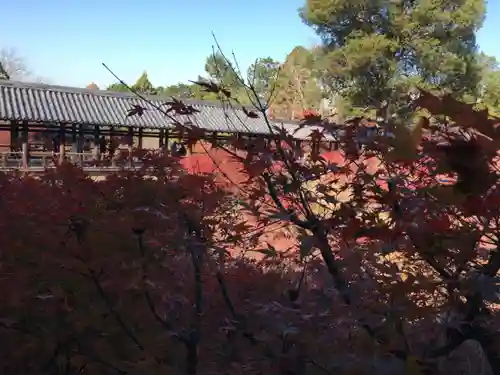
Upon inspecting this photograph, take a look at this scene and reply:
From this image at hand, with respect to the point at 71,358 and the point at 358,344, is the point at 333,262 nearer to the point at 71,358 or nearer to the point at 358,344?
the point at 358,344

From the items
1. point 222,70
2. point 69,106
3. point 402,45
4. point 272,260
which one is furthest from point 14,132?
point 222,70

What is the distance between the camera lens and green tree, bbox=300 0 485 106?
2138 centimetres

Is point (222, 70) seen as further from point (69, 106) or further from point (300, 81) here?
point (300, 81)

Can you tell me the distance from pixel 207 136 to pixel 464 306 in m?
1.10

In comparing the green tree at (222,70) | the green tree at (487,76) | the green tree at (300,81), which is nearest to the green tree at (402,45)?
the green tree at (487,76)

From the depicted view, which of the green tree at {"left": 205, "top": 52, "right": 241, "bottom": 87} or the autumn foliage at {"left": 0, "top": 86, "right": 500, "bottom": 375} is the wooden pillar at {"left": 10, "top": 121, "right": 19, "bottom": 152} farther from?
the green tree at {"left": 205, "top": 52, "right": 241, "bottom": 87}

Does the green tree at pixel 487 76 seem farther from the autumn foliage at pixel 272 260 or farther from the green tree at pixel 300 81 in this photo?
the autumn foliage at pixel 272 260

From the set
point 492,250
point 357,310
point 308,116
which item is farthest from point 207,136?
point 492,250

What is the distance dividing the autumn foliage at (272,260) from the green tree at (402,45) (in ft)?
64.2

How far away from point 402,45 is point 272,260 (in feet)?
68.1

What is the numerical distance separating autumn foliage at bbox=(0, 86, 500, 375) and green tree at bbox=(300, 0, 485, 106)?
19565mm

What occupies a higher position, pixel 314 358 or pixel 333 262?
pixel 333 262

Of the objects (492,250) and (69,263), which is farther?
(69,263)

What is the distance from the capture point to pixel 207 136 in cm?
Answer: 209
